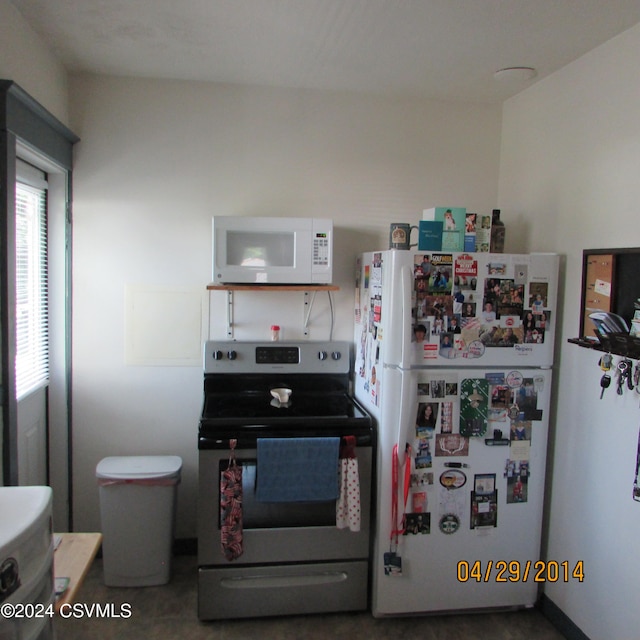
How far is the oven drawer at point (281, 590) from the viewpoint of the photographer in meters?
2.30

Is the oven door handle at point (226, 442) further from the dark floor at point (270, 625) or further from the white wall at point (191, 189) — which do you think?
the dark floor at point (270, 625)

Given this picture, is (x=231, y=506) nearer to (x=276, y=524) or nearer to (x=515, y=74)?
(x=276, y=524)

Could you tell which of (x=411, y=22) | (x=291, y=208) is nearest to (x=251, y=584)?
(x=291, y=208)

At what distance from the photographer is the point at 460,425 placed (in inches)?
89.9

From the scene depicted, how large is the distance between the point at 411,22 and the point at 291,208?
1.09 m

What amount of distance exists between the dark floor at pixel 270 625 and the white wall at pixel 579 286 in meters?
0.26

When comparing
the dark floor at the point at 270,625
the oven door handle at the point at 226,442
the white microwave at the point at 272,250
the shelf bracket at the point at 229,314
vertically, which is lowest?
the dark floor at the point at 270,625

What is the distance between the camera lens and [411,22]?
1962 mm

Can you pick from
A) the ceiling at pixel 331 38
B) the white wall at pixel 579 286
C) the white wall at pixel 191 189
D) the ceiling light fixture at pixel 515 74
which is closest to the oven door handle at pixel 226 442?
the white wall at pixel 191 189

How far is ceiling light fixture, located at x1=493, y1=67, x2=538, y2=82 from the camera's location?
7.85ft

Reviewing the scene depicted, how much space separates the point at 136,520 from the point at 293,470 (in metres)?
0.86

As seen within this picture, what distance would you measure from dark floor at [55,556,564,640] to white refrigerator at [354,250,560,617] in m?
0.07
